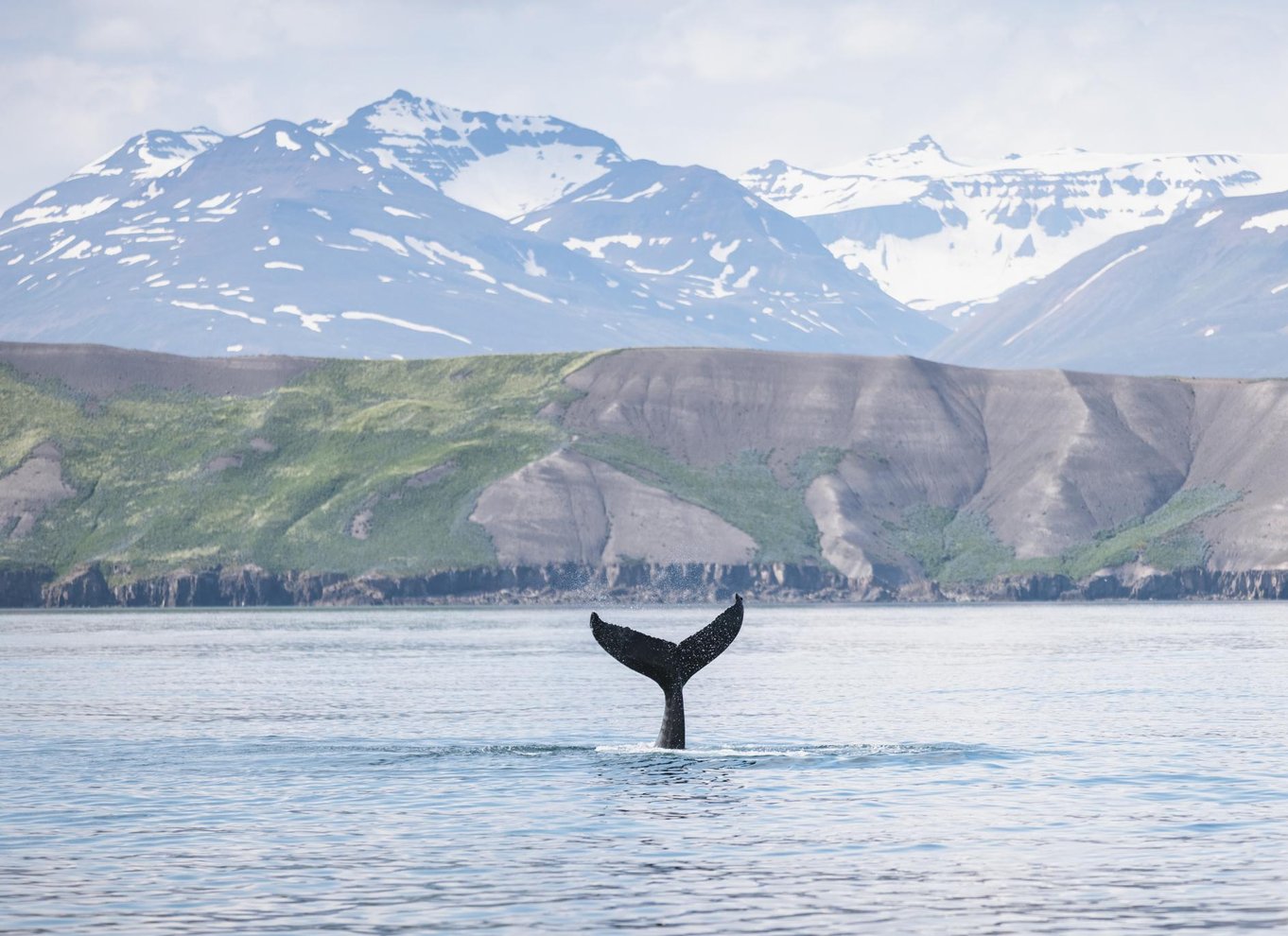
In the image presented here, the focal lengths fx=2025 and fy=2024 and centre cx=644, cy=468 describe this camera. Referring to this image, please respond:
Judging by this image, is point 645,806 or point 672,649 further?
point 672,649

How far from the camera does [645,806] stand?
50781mm

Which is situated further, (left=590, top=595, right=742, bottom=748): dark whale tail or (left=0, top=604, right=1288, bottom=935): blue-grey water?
(left=590, top=595, right=742, bottom=748): dark whale tail

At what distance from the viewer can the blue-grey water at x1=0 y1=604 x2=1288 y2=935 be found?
3694cm

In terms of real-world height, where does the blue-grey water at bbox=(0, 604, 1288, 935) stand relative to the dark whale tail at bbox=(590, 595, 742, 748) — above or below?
below

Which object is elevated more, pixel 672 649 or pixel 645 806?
pixel 672 649

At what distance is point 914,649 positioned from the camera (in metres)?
139

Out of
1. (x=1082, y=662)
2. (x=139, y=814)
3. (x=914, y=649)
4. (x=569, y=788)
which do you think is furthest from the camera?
(x=914, y=649)

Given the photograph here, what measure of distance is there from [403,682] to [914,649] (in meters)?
45.4

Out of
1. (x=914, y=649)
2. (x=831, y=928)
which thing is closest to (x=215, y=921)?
(x=831, y=928)

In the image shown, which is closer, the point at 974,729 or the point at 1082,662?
the point at 974,729

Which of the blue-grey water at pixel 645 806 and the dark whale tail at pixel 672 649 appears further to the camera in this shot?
the dark whale tail at pixel 672 649

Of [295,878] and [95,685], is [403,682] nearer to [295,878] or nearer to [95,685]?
[95,685]

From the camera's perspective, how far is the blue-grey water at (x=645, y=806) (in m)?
36.9

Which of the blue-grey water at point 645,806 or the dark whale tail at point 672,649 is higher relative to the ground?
the dark whale tail at point 672,649
